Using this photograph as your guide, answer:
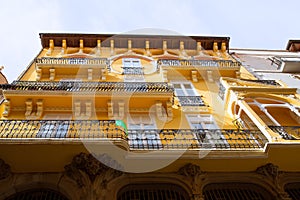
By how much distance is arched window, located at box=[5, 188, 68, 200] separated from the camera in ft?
27.8

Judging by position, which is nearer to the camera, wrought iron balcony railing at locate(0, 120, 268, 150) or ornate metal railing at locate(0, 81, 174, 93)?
wrought iron balcony railing at locate(0, 120, 268, 150)

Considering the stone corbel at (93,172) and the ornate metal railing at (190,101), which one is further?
the ornate metal railing at (190,101)

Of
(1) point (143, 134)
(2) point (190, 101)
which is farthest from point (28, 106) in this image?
(2) point (190, 101)

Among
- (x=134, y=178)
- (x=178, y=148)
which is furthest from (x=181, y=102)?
(x=134, y=178)

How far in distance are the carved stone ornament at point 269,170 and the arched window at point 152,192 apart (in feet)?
7.01

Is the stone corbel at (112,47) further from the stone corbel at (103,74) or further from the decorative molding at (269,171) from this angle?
the decorative molding at (269,171)

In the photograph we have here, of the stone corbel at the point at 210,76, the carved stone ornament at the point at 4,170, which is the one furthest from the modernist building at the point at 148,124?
the stone corbel at the point at 210,76

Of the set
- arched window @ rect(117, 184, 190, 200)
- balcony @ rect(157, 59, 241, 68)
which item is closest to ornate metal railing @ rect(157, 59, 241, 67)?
balcony @ rect(157, 59, 241, 68)

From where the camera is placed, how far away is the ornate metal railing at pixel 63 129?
9.55m

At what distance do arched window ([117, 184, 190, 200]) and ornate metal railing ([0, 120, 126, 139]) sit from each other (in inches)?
55.5

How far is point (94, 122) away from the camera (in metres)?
10.1

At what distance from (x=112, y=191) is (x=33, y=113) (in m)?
5.25

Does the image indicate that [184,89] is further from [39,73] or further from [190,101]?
[39,73]

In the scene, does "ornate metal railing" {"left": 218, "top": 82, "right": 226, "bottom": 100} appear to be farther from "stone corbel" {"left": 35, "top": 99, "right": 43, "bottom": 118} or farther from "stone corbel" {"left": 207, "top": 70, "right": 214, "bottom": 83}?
"stone corbel" {"left": 35, "top": 99, "right": 43, "bottom": 118}
